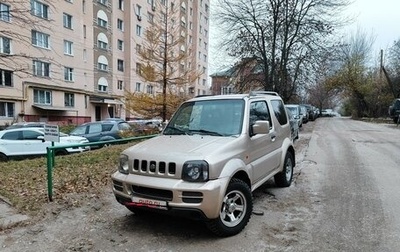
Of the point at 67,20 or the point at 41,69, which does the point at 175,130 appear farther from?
the point at 67,20

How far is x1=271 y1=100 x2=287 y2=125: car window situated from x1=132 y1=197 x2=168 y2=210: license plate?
10.5 feet

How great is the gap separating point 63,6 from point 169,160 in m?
32.8

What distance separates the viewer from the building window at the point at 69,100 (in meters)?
32.0

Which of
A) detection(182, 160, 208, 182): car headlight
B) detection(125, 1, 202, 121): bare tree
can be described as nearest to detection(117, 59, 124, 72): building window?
detection(125, 1, 202, 121): bare tree

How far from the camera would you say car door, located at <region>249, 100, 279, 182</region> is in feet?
15.8

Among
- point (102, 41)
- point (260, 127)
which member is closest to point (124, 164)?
point (260, 127)

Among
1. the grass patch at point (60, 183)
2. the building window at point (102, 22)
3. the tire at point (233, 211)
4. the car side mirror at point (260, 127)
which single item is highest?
the building window at point (102, 22)

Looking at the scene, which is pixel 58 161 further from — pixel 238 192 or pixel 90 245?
pixel 238 192

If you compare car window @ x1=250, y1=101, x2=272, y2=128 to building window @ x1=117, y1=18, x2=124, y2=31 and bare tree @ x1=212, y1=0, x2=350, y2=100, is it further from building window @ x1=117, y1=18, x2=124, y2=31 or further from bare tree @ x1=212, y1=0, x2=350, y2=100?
building window @ x1=117, y1=18, x2=124, y2=31

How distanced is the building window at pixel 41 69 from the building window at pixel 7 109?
3.63 metres

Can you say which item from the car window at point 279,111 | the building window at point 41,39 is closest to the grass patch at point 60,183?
the car window at point 279,111

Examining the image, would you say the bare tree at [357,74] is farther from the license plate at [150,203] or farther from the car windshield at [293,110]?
the license plate at [150,203]

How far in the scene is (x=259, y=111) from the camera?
535cm

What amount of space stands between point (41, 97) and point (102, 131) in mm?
16464
